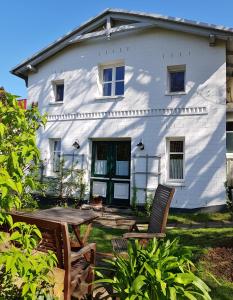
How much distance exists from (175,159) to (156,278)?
9281 millimetres

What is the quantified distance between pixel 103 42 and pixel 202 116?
537 cm

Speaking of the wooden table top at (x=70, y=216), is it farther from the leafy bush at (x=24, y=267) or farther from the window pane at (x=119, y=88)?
the window pane at (x=119, y=88)

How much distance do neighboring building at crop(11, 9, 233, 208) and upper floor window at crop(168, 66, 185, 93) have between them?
0.04 m

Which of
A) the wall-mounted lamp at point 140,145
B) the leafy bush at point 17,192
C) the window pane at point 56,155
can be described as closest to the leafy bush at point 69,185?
the window pane at point 56,155

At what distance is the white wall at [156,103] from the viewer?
11469 millimetres

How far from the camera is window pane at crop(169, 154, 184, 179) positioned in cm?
1197

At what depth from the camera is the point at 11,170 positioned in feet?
7.93

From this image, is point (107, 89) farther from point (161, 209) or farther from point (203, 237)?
point (161, 209)

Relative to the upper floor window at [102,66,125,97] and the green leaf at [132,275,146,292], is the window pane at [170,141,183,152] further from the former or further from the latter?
the green leaf at [132,275,146,292]

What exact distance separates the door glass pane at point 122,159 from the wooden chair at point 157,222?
680 cm

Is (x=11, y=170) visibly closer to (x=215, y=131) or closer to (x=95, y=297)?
(x=95, y=297)

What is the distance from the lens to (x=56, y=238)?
11.2 ft

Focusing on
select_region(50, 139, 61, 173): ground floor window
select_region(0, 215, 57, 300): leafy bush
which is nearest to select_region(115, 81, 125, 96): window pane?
select_region(50, 139, 61, 173): ground floor window

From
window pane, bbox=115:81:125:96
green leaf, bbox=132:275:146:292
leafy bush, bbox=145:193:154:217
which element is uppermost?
window pane, bbox=115:81:125:96
